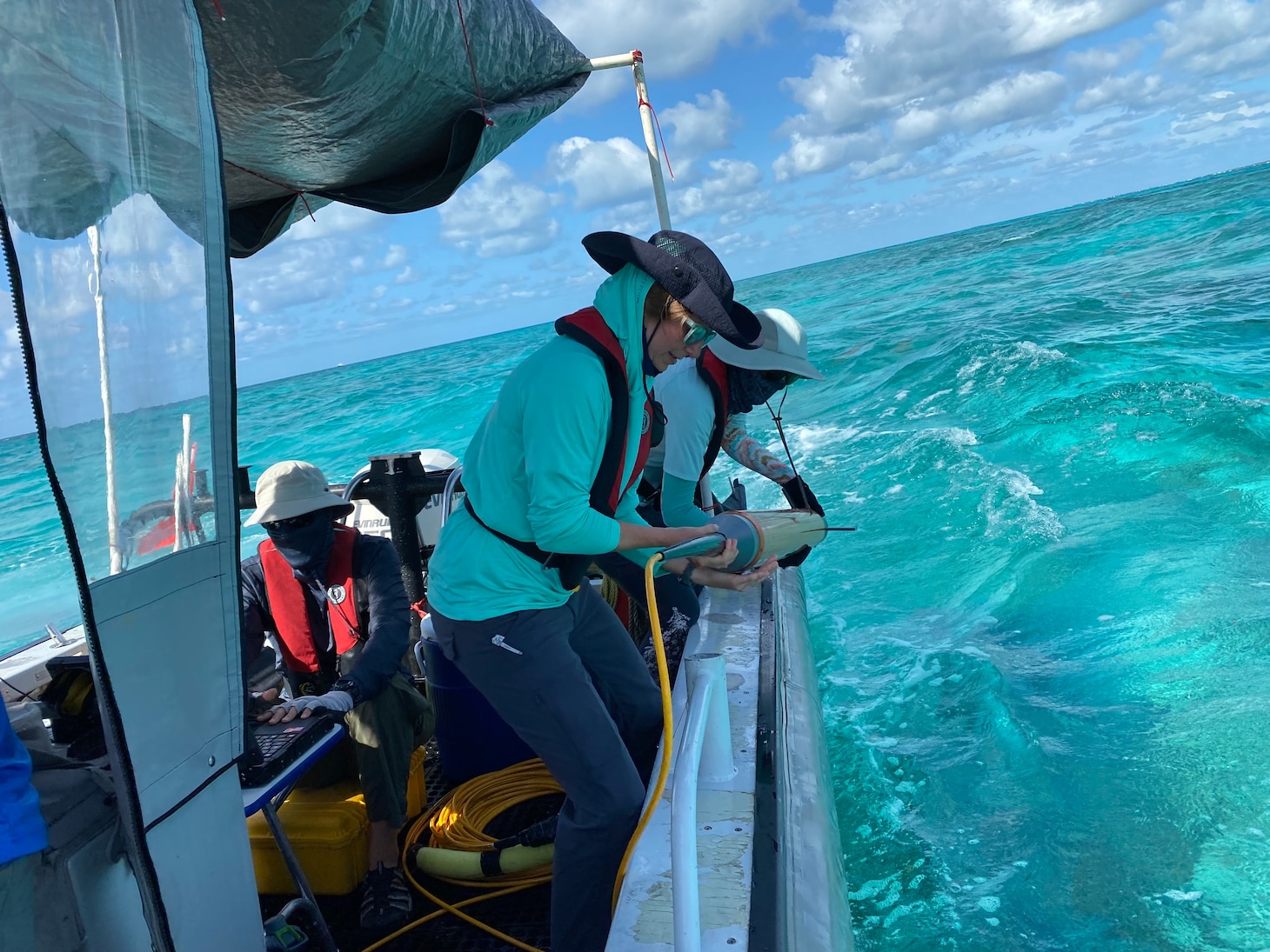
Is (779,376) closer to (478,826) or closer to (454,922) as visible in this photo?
(478,826)

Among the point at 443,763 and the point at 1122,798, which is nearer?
the point at 443,763

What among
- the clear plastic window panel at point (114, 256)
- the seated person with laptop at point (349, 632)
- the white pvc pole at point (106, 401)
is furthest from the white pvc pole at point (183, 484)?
the seated person with laptop at point (349, 632)

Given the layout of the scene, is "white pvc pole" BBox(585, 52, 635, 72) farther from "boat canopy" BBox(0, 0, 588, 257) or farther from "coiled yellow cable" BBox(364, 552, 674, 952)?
"coiled yellow cable" BBox(364, 552, 674, 952)

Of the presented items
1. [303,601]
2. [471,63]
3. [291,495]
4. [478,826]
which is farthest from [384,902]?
[471,63]

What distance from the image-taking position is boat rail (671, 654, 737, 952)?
1351 millimetres

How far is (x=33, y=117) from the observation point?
4.39 ft

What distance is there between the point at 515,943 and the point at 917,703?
9.88 feet

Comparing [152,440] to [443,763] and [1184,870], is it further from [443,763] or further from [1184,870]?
[1184,870]

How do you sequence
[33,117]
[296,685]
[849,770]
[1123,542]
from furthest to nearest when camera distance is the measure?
[1123,542] < [849,770] < [296,685] < [33,117]

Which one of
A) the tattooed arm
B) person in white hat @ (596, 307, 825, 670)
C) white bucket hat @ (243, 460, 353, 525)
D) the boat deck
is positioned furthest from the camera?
the tattooed arm

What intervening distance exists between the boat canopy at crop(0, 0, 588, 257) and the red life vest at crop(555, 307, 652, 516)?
0.80 meters

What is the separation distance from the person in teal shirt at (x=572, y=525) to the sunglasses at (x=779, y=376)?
1304mm

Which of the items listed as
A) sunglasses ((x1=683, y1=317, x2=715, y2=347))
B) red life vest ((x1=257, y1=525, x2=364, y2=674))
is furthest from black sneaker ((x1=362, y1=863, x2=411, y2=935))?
sunglasses ((x1=683, y1=317, x2=715, y2=347))

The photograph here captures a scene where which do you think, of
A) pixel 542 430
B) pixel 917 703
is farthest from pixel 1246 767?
pixel 542 430
